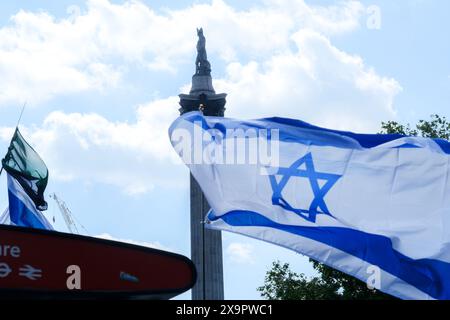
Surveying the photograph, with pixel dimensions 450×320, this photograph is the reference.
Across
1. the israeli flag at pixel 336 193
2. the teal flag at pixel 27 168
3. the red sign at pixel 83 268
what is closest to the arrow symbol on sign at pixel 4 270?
the red sign at pixel 83 268

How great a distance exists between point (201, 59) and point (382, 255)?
4926 cm

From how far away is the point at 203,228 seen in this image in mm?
53531

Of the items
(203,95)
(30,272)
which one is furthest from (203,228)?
(30,272)

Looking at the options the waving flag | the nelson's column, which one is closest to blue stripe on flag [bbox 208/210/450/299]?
the waving flag

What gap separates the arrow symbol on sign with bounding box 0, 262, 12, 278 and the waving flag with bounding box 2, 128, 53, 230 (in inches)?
776

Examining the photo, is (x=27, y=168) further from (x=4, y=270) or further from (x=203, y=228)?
(x=203, y=228)

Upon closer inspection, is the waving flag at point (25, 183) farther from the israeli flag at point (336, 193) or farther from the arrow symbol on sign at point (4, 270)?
the arrow symbol on sign at point (4, 270)

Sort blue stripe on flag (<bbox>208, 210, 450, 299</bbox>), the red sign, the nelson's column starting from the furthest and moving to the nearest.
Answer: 1. the nelson's column
2. blue stripe on flag (<bbox>208, 210, 450, 299</bbox>)
3. the red sign

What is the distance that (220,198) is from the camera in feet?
44.1

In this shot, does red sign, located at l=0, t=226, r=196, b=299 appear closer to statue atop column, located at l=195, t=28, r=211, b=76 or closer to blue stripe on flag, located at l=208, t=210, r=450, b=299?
blue stripe on flag, located at l=208, t=210, r=450, b=299

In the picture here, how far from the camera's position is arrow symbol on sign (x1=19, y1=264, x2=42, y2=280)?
716 cm

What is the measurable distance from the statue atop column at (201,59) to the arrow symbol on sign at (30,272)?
53.1m
